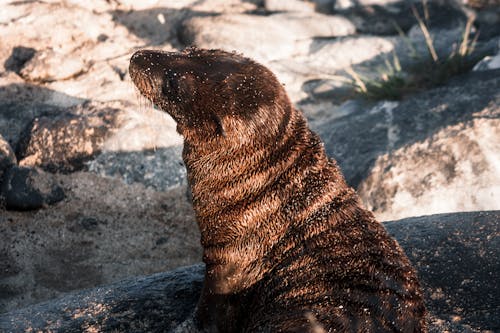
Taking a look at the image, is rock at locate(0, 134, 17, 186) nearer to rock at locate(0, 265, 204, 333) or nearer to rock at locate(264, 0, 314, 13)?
rock at locate(0, 265, 204, 333)

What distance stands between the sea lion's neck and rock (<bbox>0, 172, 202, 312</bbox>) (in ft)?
6.68

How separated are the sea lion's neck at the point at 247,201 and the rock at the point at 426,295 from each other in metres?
0.43

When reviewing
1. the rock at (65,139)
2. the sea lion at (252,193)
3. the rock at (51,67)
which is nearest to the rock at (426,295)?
the sea lion at (252,193)

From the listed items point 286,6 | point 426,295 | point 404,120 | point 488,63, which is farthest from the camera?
point 286,6

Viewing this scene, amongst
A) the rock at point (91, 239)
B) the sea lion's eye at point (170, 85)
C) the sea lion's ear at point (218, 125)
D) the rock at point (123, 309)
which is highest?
the sea lion's eye at point (170, 85)

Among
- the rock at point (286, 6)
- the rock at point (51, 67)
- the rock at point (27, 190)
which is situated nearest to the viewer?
the rock at point (27, 190)

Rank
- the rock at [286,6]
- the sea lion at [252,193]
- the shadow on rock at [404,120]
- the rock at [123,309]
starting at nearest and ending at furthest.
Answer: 1. the sea lion at [252,193]
2. the rock at [123,309]
3. the shadow on rock at [404,120]
4. the rock at [286,6]

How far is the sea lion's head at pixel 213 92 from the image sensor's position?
300 cm

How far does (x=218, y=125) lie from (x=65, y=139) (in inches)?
134

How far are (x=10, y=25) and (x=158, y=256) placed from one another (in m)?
3.89

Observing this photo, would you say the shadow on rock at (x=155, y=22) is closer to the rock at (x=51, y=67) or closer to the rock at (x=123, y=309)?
the rock at (x=51, y=67)

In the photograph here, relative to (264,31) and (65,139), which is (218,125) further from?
(264,31)

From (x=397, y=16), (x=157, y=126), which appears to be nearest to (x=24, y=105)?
(x=157, y=126)

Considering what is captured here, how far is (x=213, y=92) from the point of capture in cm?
304
